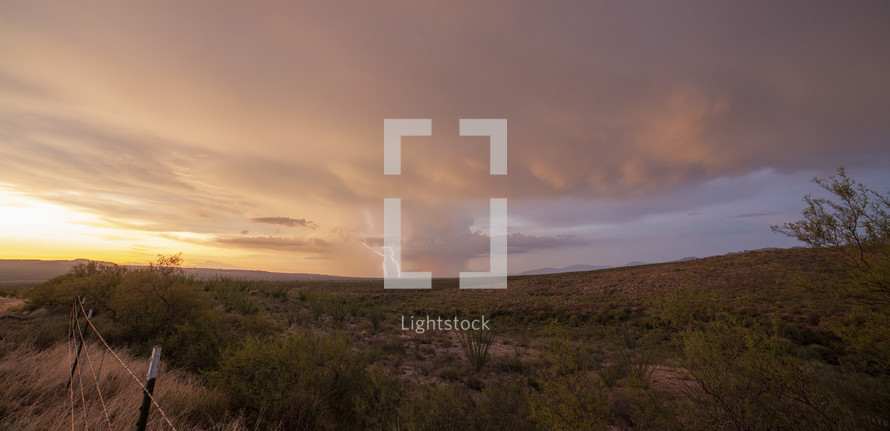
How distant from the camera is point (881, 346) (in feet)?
18.6

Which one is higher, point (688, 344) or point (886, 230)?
point (886, 230)

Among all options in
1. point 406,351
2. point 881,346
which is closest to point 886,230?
point 881,346

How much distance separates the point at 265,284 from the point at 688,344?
95.6ft

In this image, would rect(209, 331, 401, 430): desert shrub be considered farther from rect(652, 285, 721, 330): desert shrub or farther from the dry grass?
rect(652, 285, 721, 330): desert shrub

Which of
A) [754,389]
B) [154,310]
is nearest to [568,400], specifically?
[754,389]

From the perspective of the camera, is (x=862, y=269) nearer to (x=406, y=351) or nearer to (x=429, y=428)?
(x=429, y=428)

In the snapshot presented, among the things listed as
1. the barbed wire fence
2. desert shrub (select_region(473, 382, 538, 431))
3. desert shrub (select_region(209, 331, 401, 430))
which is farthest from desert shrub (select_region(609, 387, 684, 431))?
the barbed wire fence

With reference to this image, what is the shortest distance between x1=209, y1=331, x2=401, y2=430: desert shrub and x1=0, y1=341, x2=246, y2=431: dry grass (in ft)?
1.44

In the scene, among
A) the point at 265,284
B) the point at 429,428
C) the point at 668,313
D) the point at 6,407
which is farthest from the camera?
the point at 265,284

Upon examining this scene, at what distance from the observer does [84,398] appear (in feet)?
18.5

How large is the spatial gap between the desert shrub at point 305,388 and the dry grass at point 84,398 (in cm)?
44

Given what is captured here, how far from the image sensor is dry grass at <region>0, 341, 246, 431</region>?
473 centimetres

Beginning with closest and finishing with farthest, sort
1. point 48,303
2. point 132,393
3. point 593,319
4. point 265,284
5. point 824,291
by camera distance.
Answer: point 132,393
point 824,291
point 48,303
point 593,319
point 265,284

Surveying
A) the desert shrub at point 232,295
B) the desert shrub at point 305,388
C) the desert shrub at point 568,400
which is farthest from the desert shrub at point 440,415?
the desert shrub at point 232,295
